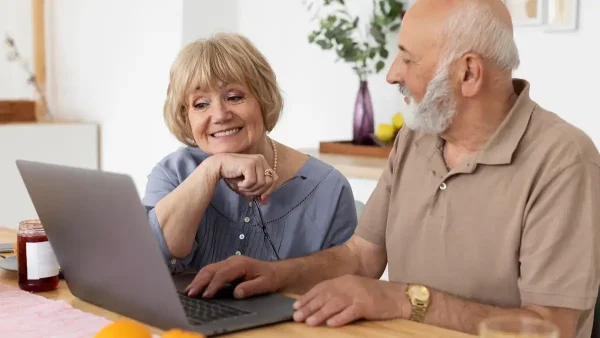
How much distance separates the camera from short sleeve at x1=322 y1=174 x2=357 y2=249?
6.57 feet

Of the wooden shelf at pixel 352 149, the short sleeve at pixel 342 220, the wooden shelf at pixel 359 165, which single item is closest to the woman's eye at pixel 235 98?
the short sleeve at pixel 342 220

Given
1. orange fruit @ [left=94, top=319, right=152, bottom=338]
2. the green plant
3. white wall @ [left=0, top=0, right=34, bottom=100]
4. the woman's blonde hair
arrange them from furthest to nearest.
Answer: white wall @ [left=0, top=0, right=34, bottom=100], the green plant, the woman's blonde hair, orange fruit @ [left=94, top=319, right=152, bottom=338]

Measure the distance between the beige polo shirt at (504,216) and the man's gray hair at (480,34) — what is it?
0.32ft

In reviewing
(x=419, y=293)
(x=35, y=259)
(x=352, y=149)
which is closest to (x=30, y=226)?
(x=35, y=259)

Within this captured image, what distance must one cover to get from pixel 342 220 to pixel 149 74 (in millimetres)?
2255

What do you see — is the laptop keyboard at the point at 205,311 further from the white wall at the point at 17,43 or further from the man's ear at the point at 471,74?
the white wall at the point at 17,43

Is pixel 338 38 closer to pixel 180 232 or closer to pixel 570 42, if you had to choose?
pixel 570 42

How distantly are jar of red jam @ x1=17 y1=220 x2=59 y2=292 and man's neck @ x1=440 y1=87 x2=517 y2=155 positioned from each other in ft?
2.75

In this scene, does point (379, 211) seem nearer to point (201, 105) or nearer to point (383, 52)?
point (201, 105)

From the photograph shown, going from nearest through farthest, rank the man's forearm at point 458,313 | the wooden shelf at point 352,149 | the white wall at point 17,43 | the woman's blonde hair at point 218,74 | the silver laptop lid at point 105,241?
1. the silver laptop lid at point 105,241
2. the man's forearm at point 458,313
3. the woman's blonde hair at point 218,74
4. the wooden shelf at point 352,149
5. the white wall at point 17,43

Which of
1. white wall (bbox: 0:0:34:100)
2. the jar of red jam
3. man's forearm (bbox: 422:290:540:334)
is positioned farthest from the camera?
white wall (bbox: 0:0:34:100)

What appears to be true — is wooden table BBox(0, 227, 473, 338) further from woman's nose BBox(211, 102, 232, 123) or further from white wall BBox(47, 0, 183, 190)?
white wall BBox(47, 0, 183, 190)

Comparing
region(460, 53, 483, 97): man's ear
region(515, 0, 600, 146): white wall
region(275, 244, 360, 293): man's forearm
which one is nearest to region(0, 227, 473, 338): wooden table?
region(275, 244, 360, 293): man's forearm

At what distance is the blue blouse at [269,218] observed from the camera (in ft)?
6.41
